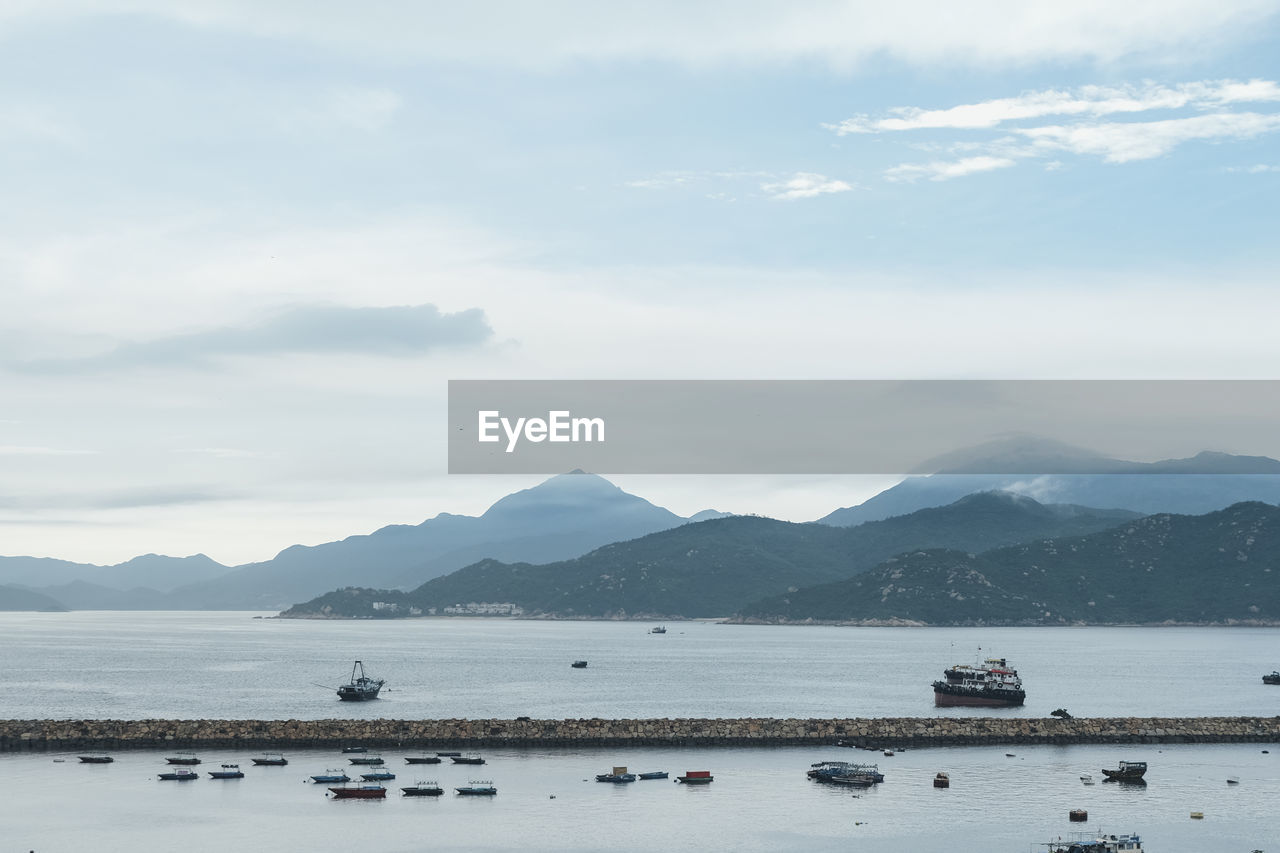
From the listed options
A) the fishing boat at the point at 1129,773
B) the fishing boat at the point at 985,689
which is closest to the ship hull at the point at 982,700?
the fishing boat at the point at 985,689

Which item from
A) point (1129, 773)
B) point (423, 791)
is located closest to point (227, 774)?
point (423, 791)

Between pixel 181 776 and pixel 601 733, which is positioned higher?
pixel 601 733

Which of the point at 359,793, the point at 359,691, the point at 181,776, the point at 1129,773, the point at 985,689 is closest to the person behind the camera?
the point at 359,793

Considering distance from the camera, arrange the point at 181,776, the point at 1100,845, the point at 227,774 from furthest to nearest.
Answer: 1. the point at 227,774
2. the point at 181,776
3. the point at 1100,845

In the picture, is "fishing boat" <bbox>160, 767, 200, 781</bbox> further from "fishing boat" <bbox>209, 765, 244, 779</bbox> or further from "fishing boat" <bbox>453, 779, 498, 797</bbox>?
"fishing boat" <bbox>453, 779, 498, 797</bbox>

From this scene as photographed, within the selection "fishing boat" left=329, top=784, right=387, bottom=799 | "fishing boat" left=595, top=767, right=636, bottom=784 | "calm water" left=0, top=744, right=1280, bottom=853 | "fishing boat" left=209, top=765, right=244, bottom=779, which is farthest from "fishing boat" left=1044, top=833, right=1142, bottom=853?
"fishing boat" left=209, top=765, right=244, bottom=779

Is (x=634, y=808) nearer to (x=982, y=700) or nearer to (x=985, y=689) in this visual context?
(x=982, y=700)

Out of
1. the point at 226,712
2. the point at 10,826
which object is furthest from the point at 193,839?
the point at 226,712
